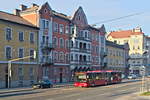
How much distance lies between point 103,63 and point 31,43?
124ft

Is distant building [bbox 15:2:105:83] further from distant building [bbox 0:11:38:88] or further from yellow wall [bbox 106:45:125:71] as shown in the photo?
yellow wall [bbox 106:45:125:71]

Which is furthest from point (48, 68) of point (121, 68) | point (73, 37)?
point (121, 68)

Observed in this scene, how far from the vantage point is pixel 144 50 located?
119562 millimetres

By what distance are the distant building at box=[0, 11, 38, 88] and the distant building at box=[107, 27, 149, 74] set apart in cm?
7119

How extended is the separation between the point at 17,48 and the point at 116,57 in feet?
181

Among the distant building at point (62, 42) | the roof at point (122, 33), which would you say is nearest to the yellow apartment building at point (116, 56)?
the distant building at point (62, 42)

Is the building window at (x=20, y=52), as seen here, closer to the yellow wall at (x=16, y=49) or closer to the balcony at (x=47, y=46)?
the yellow wall at (x=16, y=49)

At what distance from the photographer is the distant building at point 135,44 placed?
119 m

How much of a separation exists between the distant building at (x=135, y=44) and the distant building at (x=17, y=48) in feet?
234

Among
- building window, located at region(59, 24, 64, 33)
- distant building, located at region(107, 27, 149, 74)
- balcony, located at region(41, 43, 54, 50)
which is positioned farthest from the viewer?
distant building, located at region(107, 27, 149, 74)

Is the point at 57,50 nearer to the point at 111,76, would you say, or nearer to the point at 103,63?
the point at 111,76

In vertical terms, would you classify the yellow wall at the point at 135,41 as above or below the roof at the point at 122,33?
below

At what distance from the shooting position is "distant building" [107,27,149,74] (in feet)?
391

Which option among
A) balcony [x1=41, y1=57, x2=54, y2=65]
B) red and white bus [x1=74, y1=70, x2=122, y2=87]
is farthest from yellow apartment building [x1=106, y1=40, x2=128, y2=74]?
balcony [x1=41, y1=57, x2=54, y2=65]
